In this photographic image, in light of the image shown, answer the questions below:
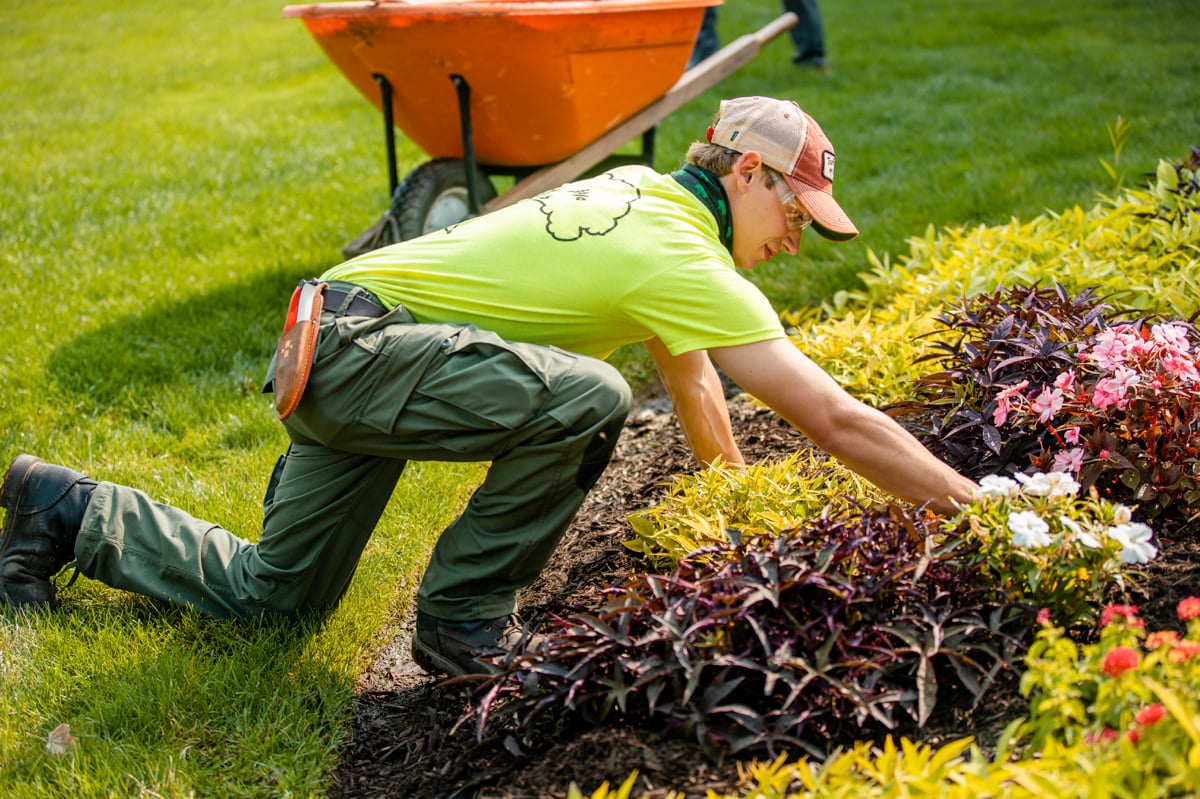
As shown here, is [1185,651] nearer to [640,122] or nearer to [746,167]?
[746,167]

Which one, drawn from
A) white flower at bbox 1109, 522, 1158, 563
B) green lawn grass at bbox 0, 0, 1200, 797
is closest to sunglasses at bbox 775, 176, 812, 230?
white flower at bbox 1109, 522, 1158, 563

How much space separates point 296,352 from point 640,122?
3.30 metres

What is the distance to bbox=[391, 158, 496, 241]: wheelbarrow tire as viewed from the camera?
16.3ft

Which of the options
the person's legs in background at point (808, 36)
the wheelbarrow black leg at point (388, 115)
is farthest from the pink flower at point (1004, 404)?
the person's legs in background at point (808, 36)

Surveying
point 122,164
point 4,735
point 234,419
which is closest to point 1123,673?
point 4,735

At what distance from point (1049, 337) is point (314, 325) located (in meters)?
1.94

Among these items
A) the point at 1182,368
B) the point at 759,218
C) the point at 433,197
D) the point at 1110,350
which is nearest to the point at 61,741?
the point at 759,218

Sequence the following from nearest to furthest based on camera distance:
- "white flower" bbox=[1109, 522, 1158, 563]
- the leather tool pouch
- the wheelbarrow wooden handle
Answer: "white flower" bbox=[1109, 522, 1158, 563] < the leather tool pouch < the wheelbarrow wooden handle

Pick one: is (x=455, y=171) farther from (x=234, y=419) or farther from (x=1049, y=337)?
(x=1049, y=337)

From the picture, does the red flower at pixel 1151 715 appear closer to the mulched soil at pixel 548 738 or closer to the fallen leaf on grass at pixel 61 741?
the mulched soil at pixel 548 738

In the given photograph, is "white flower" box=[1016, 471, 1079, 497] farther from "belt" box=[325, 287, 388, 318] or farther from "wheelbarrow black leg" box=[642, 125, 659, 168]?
"wheelbarrow black leg" box=[642, 125, 659, 168]

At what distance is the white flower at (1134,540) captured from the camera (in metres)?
2.11

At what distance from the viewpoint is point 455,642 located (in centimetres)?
263

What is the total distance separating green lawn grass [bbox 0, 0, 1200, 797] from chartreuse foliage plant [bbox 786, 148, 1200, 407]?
0.83m
